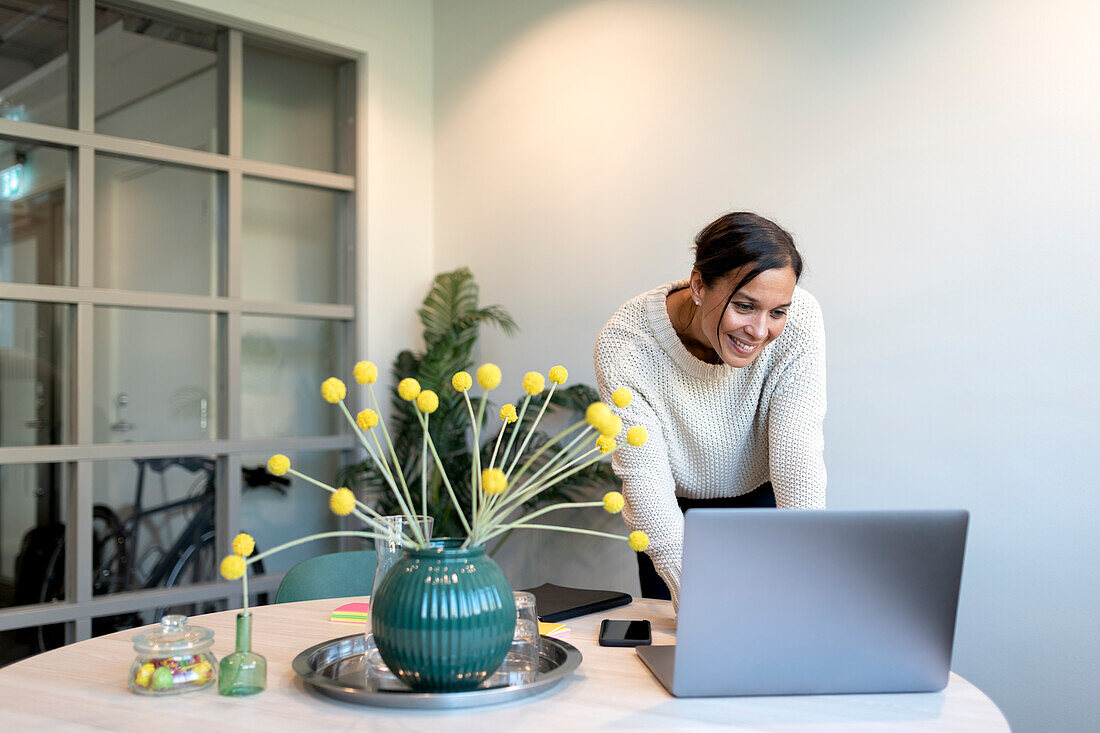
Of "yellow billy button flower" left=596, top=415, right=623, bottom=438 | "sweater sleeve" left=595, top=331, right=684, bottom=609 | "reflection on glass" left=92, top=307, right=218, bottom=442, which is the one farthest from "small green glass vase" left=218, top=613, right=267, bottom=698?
"reflection on glass" left=92, top=307, right=218, bottom=442

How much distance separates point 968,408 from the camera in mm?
2568

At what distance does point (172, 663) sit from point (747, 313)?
1.14m

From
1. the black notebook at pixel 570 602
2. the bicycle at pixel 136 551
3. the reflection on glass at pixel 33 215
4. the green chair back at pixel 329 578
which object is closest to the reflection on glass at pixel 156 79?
the reflection on glass at pixel 33 215

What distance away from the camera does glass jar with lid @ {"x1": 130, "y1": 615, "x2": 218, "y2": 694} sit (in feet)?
3.87

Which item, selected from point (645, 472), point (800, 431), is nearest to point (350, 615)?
point (645, 472)

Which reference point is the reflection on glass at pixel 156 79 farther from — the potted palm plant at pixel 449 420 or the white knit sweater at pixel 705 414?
the white knit sweater at pixel 705 414

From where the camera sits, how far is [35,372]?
10.7ft

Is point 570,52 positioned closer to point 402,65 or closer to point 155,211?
point 402,65

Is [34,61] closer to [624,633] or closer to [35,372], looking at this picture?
[35,372]

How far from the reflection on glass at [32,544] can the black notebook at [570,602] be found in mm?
2259

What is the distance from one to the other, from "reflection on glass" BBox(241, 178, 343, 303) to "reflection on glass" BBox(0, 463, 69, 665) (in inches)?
41.6

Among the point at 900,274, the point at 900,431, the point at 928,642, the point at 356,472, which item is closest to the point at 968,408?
the point at 900,431

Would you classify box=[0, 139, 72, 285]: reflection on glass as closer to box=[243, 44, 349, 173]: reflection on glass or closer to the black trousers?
box=[243, 44, 349, 173]: reflection on glass

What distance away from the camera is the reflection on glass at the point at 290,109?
3.89 m
